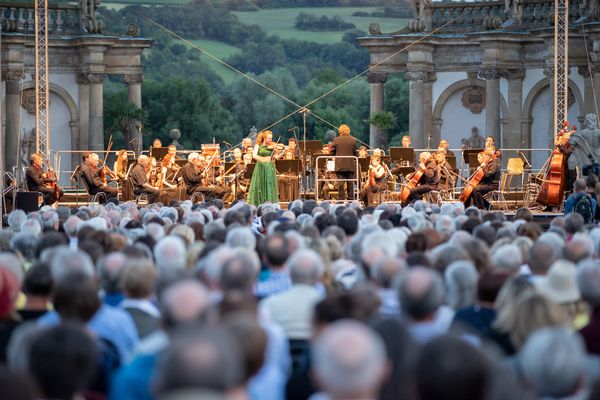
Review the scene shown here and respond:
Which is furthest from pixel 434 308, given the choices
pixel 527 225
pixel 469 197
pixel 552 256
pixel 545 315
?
pixel 469 197

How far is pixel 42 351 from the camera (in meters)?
6.40

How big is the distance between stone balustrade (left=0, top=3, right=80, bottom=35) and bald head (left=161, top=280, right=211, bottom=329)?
3079cm

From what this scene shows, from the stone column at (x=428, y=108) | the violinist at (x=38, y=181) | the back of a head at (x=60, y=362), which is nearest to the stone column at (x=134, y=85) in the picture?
the stone column at (x=428, y=108)

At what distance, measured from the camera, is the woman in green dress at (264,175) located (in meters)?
27.4

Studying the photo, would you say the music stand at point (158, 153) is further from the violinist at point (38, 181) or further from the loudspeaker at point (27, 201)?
the loudspeaker at point (27, 201)

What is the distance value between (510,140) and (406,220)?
2143 cm

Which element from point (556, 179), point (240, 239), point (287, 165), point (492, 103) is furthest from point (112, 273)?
point (492, 103)

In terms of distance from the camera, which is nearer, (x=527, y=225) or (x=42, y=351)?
(x=42, y=351)

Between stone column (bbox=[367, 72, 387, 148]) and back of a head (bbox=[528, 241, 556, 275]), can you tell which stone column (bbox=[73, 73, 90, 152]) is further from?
back of a head (bbox=[528, 241, 556, 275])

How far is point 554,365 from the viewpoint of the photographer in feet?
20.4

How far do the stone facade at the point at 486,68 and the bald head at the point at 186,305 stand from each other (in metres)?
29.1

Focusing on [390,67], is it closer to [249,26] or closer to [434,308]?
[434,308]

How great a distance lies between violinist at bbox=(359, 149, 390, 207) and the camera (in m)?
29.3

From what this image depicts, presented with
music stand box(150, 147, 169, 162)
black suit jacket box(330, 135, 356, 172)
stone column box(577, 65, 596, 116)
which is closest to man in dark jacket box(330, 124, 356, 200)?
black suit jacket box(330, 135, 356, 172)
